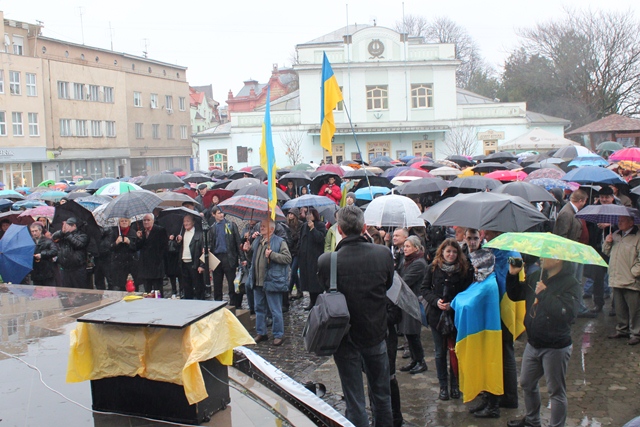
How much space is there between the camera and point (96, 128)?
5534 cm

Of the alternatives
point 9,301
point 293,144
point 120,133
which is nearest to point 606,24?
point 293,144

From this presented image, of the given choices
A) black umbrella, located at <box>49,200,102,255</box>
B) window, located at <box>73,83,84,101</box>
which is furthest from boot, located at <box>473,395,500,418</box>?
window, located at <box>73,83,84,101</box>

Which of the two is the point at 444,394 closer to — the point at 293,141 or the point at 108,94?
the point at 293,141

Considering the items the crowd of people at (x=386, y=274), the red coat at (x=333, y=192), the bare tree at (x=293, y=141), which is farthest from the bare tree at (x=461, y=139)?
the red coat at (x=333, y=192)

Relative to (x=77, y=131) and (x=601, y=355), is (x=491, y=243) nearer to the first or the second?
(x=601, y=355)

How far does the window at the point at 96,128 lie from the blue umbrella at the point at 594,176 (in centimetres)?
5079

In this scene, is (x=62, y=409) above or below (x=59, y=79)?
below

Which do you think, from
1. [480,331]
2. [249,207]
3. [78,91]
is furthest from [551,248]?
[78,91]

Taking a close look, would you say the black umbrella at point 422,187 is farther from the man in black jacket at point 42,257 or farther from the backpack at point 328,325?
the backpack at point 328,325

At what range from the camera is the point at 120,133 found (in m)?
57.6

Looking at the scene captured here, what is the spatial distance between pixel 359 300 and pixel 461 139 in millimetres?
41116

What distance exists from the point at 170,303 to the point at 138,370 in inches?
28.5

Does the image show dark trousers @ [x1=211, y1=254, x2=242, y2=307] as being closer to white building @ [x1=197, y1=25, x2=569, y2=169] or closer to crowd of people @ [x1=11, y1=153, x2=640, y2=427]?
crowd of people @ [x1=11, y1=153, x2=640, y2=427]

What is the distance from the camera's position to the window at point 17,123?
4703cm
